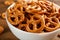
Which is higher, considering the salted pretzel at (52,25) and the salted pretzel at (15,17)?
the salted pretzel at (15,17)

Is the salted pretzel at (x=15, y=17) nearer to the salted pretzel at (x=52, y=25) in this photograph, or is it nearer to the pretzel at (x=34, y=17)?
the pretzel at (x=34, y=17)

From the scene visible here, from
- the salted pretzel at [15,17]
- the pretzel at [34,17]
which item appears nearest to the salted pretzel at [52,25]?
the pretzel at [34,17]

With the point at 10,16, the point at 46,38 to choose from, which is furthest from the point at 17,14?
the point at 46,38

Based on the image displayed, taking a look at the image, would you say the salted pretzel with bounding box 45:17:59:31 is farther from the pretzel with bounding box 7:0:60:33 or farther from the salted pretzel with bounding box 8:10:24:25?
the salted pretzel with bounding box 8:10:24:25

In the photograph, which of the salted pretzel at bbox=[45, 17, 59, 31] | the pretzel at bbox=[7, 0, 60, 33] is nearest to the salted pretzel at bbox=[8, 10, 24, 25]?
the pretzel at bbox=[7, 0, 60, 33]

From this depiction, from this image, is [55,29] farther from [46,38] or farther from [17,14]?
[17,14]
